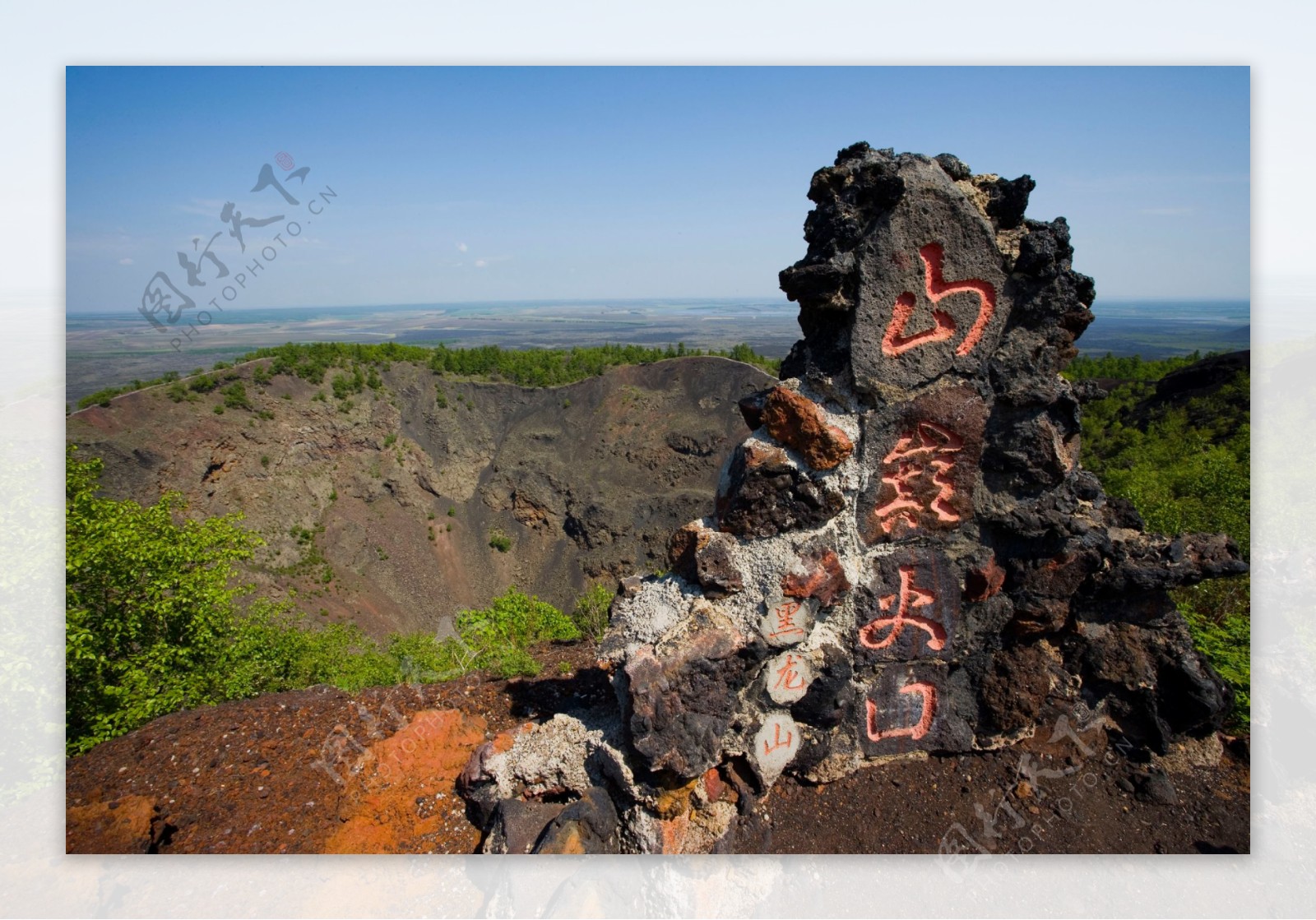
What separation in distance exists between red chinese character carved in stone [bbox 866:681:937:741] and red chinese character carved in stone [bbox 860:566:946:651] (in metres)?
0.35

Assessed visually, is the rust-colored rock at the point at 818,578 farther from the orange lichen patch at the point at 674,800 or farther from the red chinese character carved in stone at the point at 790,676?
the orange lichen patch at the point at 674,800

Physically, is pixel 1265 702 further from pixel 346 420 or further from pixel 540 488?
pixel 346 420

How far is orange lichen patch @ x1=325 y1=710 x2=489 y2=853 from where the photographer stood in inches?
173

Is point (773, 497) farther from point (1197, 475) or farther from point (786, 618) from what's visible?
point (1197, 475)

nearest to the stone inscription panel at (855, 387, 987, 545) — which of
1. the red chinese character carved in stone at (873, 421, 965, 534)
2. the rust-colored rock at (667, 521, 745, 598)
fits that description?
the red chinese character carved in stone at (873, 421, 965, 534)

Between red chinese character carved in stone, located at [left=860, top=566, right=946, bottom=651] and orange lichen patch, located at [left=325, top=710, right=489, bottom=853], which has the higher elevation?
red chinese character carved in stone, located at [left=860, top=566, right=946, bottom=651]

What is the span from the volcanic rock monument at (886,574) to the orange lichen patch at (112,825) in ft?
6.36

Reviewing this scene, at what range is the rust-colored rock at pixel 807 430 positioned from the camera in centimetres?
423

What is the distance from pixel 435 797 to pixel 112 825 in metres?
1.88

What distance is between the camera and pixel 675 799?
428 cm

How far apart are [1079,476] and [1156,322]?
64.8ft

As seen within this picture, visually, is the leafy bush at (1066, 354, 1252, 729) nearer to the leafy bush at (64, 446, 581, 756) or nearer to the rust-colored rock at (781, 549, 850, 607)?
the rust-colored rock at (781, 549, 850, 607)

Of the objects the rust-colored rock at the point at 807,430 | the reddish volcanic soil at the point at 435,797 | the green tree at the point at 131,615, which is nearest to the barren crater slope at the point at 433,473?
the green tree at the point at 131,615

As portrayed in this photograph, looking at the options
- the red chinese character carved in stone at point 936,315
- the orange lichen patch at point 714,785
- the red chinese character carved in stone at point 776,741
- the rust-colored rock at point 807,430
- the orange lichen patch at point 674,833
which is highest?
the red chinese character carved in stone at point 936,315
